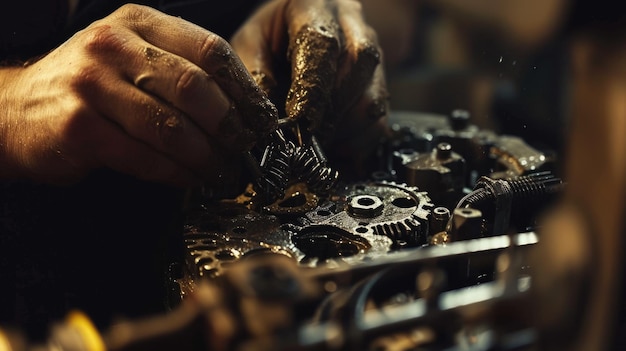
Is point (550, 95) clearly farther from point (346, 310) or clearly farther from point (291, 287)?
point (291, 287)

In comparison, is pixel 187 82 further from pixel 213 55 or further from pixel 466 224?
pixel 466 224

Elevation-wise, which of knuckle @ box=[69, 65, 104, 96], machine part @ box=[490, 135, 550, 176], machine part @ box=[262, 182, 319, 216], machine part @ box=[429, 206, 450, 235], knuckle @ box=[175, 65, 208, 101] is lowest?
machine part @ box=[262, 182, 319, 216]

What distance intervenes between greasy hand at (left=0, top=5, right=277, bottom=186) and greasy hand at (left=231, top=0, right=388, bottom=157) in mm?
280

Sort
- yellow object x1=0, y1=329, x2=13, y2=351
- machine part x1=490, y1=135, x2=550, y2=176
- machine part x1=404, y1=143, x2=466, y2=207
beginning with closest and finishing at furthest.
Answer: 1. yellow object x1=0, y1=329, x2=13, y2=351
2. machine part x1=404, y1=143, x2=466, y2=207
3. machine part x1=490, y1=135, x2=550, y2=176

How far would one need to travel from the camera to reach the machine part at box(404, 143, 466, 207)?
5.96ft

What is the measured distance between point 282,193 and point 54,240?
79cm

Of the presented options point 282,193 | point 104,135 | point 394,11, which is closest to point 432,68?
point 394,11

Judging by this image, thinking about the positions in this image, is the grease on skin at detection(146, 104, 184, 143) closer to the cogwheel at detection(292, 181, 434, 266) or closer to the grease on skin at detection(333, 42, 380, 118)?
the cogwheel at detection(292, 181, 434, 266)

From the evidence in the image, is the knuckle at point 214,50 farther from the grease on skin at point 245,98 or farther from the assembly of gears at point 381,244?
the assembly of gears at point 381,244

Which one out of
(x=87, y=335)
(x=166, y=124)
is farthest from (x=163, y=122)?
(x=87, y=335)

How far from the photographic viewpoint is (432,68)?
4504 millimetres

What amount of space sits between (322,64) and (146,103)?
0.59m

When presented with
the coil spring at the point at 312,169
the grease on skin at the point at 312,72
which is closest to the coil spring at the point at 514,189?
the coil spring at the point at 312,169

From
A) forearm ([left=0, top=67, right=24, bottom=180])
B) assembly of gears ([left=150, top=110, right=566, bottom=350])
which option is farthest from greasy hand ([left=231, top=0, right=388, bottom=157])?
forearm ([left=0, top=67, right=24, bottom=180])
